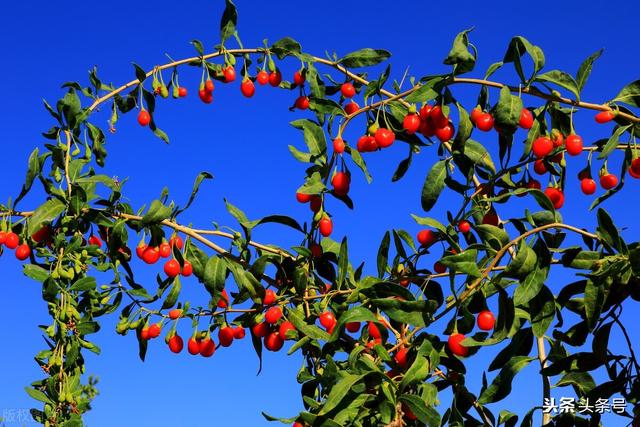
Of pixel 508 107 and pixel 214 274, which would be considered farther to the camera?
pixel 214 274

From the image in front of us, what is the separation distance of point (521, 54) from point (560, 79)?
0.18 m

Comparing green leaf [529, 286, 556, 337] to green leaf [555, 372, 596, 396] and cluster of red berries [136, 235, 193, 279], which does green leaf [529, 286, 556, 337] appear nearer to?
green leaf [555, 372, 596, 396]

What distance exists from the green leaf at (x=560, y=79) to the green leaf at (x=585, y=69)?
0.02m

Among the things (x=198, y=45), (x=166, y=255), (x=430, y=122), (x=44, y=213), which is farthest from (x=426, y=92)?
(x=44, y=213)

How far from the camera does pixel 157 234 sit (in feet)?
11.8

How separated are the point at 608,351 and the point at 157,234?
1.98 meters

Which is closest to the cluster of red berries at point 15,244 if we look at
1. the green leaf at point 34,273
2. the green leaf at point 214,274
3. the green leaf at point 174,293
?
the green leaf at point 34,273

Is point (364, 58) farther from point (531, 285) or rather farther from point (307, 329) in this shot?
point (531, 285)

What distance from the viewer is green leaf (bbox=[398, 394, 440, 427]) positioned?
107 inches

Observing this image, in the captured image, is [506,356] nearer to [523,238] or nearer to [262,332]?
[523,238]

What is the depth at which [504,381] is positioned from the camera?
119 inches

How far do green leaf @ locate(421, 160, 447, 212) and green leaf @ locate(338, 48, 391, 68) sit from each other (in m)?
0.82

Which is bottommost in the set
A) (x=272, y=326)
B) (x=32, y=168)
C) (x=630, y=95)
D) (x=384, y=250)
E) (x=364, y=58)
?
(x=272, y=326)

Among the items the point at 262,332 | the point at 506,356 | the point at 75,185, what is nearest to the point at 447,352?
the point at 506,356
